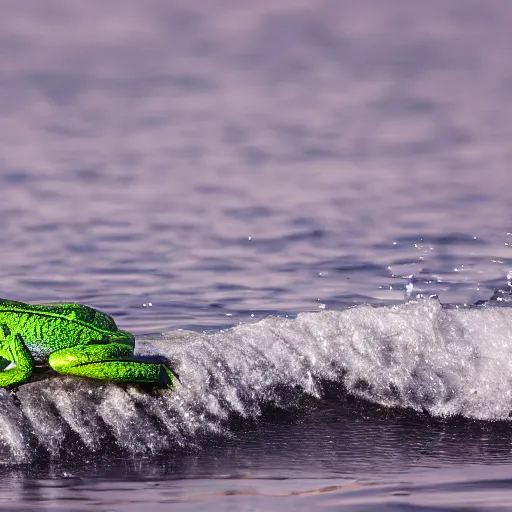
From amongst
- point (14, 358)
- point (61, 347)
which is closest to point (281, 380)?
point (61, 347)

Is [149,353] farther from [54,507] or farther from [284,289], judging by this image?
[284,289]

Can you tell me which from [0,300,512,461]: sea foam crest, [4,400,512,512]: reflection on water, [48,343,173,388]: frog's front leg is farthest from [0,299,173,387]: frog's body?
[4,400,512,512]: reflection on water

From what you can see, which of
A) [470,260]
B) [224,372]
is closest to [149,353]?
[224,372]

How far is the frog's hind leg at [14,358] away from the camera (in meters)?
4.50

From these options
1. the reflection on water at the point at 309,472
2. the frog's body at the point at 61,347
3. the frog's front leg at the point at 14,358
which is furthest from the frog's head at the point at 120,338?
the reflection on water at the point at 309,472

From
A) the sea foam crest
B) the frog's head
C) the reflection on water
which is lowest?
the reflection on water

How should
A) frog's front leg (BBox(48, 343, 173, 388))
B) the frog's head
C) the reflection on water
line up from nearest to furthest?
the reflection on water → frog's front leg (BBox(48, 343, 173, 388)) → the frog's head

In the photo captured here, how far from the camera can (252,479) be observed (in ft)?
13.6

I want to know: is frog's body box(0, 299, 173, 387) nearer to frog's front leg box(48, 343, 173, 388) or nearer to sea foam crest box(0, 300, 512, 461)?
frog's front leg box(48, 343, 173, 388)

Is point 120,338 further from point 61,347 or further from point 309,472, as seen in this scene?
point 309,472

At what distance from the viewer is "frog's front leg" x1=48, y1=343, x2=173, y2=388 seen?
177 inches

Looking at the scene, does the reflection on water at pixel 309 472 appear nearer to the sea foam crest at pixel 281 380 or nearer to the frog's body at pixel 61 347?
the sea foam crest at pixel 281 380

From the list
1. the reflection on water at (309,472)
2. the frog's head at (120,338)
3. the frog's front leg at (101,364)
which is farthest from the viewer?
the frog's head at (120,338)

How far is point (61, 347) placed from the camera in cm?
458
